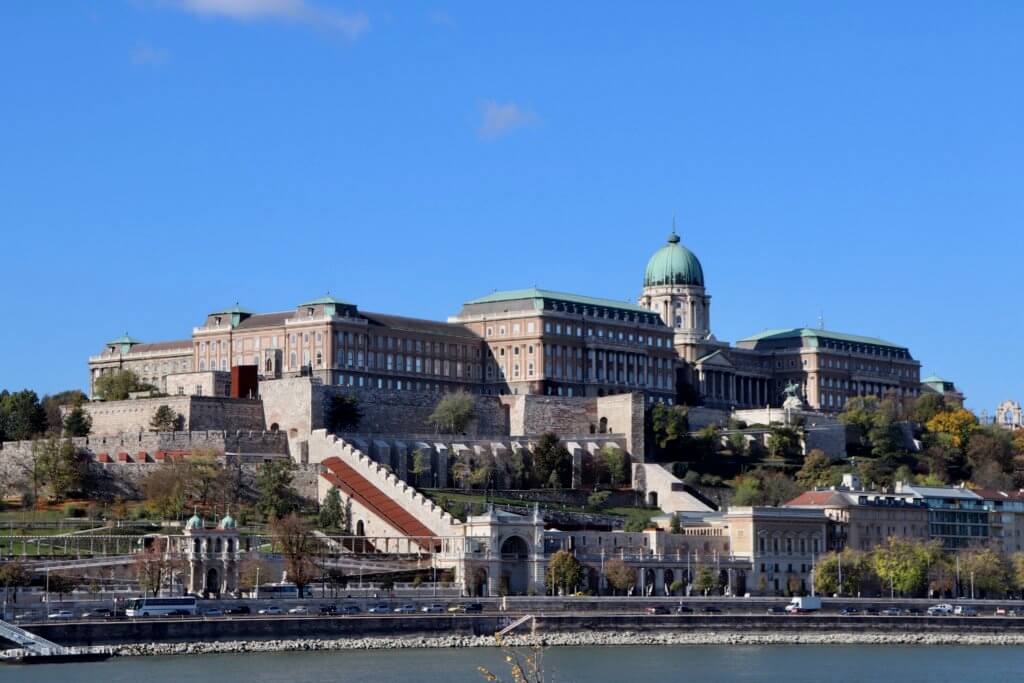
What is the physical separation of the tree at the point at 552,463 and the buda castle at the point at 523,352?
12.5m

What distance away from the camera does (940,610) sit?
10862 cm

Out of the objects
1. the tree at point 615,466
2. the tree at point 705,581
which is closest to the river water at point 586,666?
the tree at point 705,581

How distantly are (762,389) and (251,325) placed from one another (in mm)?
44636

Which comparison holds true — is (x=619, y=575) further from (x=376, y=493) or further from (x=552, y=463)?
(x=552, y=463)

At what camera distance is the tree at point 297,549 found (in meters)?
101

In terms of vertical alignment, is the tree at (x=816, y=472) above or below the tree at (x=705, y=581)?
above

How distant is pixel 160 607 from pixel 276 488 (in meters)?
28.1

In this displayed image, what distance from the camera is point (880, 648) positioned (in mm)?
99250

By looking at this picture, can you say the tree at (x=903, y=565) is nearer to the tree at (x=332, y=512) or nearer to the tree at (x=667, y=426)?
the tree at (x=667, y=426)

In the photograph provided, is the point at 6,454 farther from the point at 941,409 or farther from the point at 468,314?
the point at 941,409

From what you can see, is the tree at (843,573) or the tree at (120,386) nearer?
the tree at (843,573)

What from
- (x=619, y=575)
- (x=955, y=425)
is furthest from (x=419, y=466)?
(x=955, y=425)

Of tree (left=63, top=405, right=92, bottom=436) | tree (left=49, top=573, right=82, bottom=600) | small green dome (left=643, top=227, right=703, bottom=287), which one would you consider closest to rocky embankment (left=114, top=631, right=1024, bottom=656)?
tree (left=49, top=573, right=82, bottom=600)

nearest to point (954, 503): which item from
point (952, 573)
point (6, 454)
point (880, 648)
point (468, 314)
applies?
point (952, 573)
